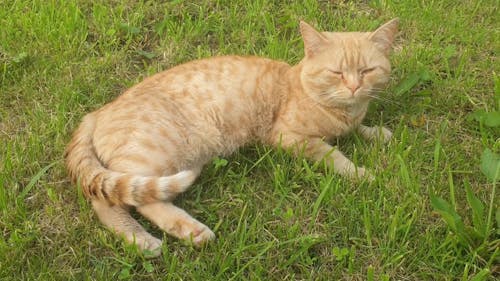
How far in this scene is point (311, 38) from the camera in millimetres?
3189

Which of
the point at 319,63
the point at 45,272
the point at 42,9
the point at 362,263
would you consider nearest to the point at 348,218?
the point at 362,263

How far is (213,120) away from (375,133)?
98cm

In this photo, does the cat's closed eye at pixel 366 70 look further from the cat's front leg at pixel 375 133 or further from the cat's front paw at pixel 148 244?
the cat's front paw at pixel 148 244

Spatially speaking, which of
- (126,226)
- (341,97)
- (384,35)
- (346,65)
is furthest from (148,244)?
(384,35)

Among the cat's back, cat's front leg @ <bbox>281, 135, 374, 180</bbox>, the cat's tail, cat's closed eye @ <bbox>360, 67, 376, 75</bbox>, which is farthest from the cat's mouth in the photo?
the cat's tail

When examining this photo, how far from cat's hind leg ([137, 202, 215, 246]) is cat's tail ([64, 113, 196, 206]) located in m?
0.09

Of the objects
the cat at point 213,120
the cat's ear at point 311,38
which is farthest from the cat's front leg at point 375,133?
the cat's ear at point 311,38

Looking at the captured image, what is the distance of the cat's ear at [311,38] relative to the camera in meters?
3.15

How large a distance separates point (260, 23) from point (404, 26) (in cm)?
113

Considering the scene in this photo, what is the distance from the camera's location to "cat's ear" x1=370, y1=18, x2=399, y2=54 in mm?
3150

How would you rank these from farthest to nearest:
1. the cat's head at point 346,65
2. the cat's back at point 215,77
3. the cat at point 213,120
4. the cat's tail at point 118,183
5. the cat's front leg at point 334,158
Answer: the cat's back at point 215,77
the cat's head at point 346,65
the cat's front leg at point 334,158
the cat at point 213,120
the cat's tail at point 118,183

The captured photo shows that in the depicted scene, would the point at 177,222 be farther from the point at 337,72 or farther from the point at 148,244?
the point at 337,72

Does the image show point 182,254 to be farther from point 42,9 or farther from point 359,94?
point 42,9

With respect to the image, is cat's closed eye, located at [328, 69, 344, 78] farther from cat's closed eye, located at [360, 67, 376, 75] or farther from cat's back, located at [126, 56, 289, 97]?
cat's back, located at [126, 56, 289, 97]
